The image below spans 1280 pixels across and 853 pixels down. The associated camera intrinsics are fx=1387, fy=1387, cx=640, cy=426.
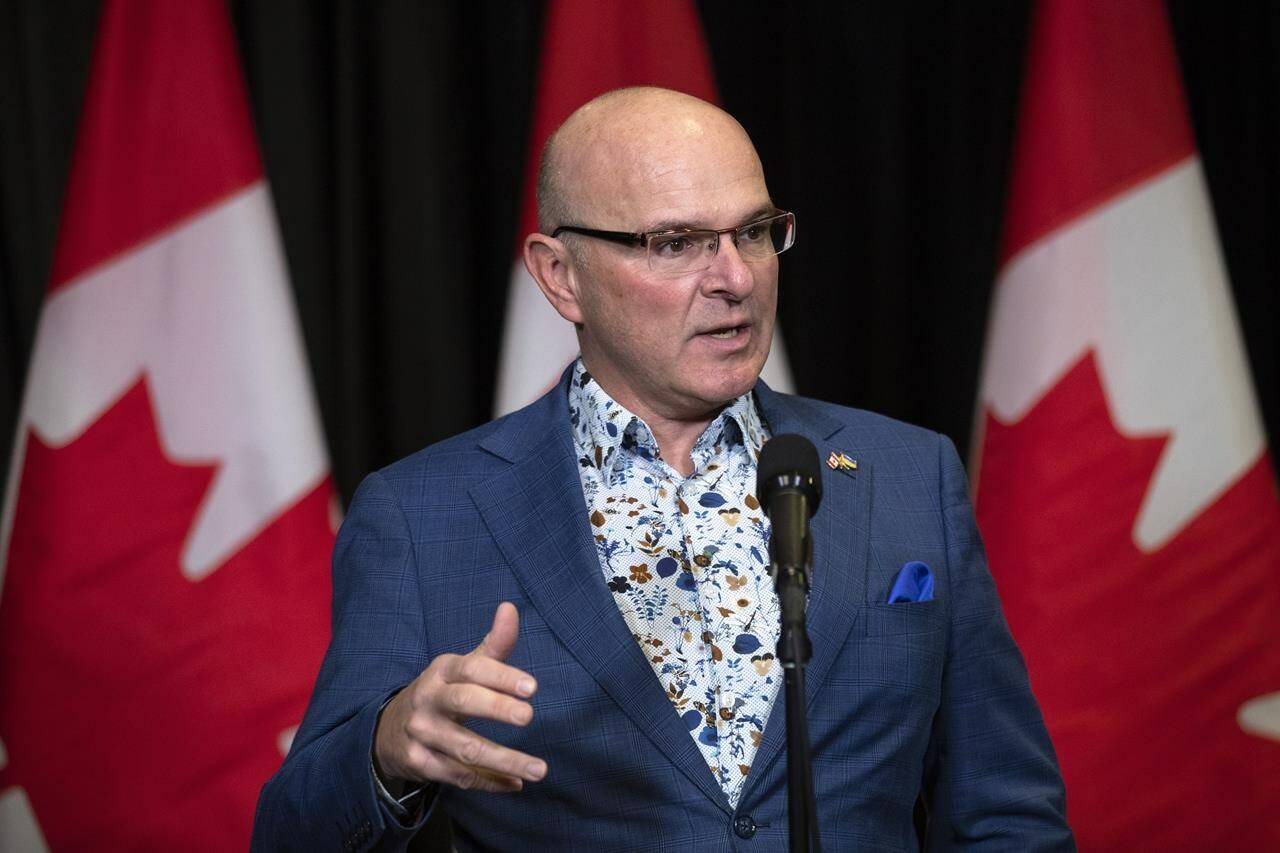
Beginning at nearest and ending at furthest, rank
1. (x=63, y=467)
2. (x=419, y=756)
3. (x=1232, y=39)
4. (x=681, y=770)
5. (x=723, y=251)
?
(x=419, y=756)
(x=681, y=770)
(x=723, y=251)
(x=63, y=467)
(x=1232, y=39)

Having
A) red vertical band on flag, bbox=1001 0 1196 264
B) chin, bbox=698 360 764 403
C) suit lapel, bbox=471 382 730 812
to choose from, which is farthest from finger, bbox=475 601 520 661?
red vertical band on flag, bbox=1001 0 1196 264

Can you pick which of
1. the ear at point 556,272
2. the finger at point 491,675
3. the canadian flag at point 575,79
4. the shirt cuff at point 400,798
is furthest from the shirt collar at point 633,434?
the canadian flag at point 575,79

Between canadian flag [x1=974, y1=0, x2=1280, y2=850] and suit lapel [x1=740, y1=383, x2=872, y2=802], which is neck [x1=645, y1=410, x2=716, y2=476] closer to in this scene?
suit lapel [x1=740, y1=383, x2=872, y2=802]

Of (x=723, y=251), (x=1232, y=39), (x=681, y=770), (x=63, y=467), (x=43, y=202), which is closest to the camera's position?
(x=681, y=770)

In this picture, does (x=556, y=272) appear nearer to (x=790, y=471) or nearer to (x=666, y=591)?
(x=666, y=591)

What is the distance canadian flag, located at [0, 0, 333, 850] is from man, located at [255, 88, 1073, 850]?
0.89 meters

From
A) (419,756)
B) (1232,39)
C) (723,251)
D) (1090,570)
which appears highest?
(1232,39)

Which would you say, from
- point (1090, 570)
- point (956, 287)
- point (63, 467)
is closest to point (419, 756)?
point (63, 467)

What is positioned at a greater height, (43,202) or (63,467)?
(43,202)

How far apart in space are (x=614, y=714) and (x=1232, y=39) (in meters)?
2.15

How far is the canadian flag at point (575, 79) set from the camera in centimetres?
269

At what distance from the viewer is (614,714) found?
1612 millimetres

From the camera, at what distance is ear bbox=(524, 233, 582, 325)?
1881 millimetres

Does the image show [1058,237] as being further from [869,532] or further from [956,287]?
[869,532]
